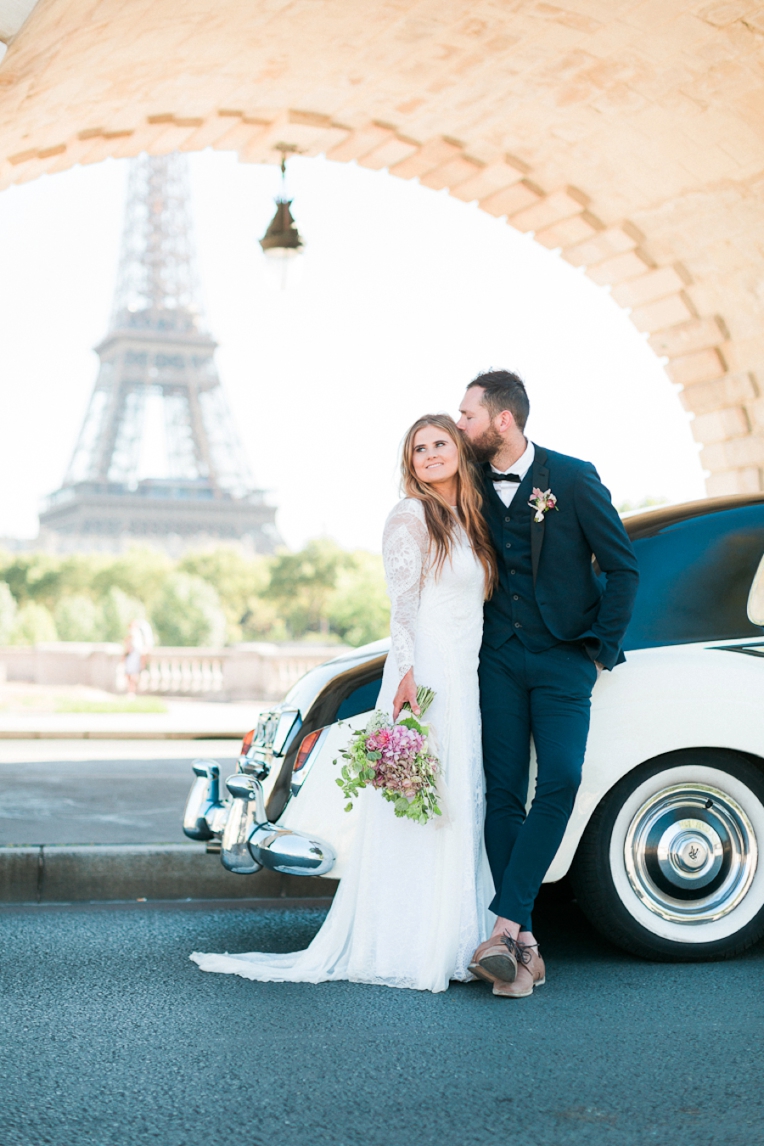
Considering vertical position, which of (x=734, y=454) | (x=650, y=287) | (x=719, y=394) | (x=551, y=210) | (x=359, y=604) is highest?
(x=551, y=210)

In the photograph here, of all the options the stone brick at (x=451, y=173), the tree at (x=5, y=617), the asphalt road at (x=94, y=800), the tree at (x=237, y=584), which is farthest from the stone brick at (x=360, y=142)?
the tree at (x=237, y=584)

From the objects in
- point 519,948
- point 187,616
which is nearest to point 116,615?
point 187,616

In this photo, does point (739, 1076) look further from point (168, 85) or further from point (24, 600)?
point (24, 600)

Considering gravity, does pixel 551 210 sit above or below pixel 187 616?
above

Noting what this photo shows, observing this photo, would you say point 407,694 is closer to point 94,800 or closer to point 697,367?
point 94,800

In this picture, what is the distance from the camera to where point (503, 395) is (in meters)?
3.86

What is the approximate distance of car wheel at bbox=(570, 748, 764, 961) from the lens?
374 cm

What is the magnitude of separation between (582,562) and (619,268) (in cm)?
600

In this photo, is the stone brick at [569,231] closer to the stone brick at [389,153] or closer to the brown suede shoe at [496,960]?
the stone brick at [389,153]

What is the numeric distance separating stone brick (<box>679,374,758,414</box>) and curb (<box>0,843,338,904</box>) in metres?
5.37

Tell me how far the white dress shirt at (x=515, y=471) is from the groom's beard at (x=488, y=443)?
0.25 ft

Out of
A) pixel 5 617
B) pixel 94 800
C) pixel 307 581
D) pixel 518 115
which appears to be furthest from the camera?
pixel 307 581

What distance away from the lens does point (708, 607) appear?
4023 mm

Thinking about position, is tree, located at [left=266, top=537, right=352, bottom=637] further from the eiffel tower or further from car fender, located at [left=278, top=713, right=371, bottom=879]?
car fender, located at [left=278, top=713, right=371, bottom=879]
